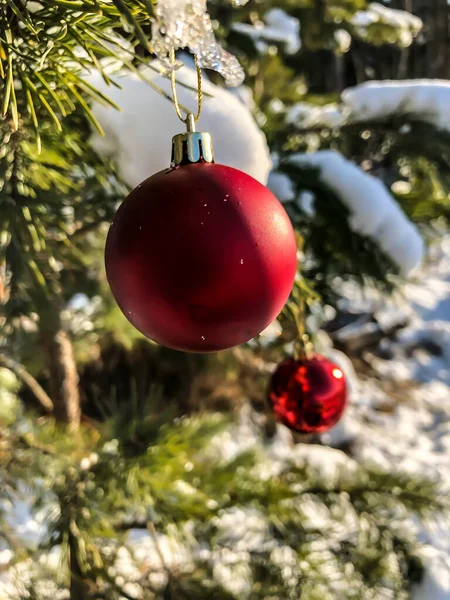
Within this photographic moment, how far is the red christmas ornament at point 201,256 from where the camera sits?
0.29m

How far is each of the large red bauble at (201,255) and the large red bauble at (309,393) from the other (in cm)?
35

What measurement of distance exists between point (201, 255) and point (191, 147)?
0.09 metres

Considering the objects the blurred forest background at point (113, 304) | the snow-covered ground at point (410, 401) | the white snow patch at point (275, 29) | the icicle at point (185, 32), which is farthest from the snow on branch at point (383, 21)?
the icicle at point (185, 32)

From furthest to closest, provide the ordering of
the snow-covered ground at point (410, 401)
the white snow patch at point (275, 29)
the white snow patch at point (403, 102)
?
1. the snow-covered ground at point (410, 401)
2. the white snow patch at point (275, 29)
3. the white snow patch at point (403, 102)

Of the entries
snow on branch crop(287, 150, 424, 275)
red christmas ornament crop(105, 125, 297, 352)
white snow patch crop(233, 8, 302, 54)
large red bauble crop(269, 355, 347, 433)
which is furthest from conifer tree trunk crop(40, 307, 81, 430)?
white snow patch crop(233, 8, 302, 54)

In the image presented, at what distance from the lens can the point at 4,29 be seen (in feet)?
1.07

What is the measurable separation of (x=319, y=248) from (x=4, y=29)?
0.54 metres

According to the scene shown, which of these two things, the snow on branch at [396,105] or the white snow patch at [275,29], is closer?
the snow on branch at [396,105]

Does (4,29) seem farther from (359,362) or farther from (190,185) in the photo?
(359,362)

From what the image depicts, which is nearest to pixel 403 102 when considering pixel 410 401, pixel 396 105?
pixel 396 105

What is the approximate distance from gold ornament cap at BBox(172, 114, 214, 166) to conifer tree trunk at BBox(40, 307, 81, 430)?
0.59 m

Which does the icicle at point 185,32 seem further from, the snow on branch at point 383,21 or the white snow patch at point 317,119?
the snow on branch at point 383,21

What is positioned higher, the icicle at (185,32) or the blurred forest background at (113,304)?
the icicle at (185,32)

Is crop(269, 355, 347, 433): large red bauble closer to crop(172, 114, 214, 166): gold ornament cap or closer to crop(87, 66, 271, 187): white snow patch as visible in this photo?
crop(87, 66, 271, 187): white snow patch
